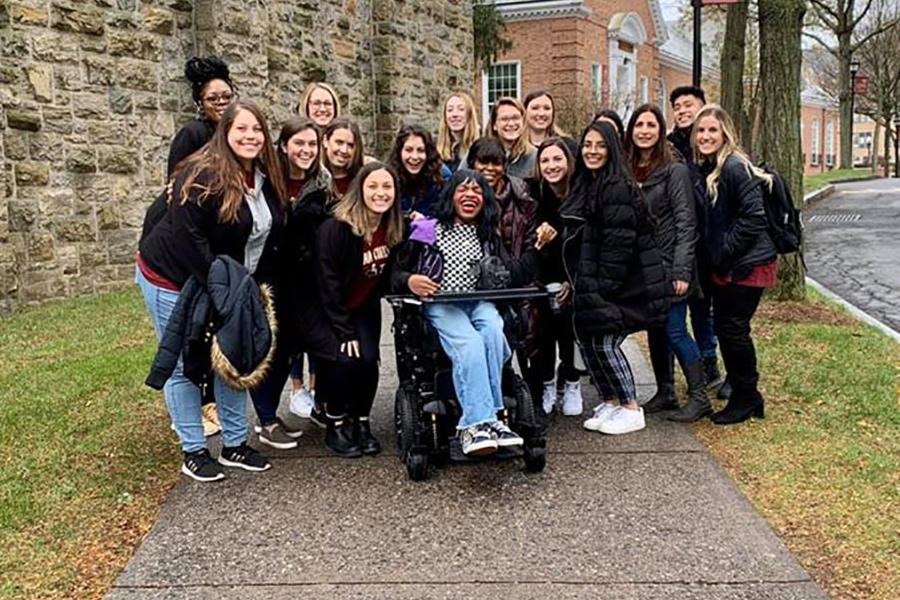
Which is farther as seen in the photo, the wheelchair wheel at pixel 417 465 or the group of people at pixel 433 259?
the wheelchair wheel at pixel 417 465

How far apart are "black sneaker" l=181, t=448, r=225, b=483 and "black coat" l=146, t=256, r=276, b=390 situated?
1.63ft

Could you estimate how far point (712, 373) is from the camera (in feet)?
21.5

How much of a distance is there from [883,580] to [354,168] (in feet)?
10.9

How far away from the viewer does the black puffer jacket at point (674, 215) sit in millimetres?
5488

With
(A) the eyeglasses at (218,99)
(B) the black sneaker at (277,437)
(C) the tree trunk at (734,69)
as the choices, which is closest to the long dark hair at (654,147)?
(A) the eyeglasses at (218,99)

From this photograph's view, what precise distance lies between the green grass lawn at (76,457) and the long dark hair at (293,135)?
1.65 m

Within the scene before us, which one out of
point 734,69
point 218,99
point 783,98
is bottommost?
point 218,99

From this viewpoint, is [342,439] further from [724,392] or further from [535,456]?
[724,392]

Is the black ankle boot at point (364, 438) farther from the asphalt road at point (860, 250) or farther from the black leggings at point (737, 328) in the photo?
the asphalt road at point (860, 250)

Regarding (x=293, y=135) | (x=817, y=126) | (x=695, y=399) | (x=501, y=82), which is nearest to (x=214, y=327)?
(x=293, y=135)

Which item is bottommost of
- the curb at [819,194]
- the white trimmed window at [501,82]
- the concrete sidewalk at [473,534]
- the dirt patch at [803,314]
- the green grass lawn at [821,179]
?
the concrete sidewalk at [473,534]

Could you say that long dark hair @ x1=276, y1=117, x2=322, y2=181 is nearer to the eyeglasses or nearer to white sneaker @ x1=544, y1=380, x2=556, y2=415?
the eyeglasses

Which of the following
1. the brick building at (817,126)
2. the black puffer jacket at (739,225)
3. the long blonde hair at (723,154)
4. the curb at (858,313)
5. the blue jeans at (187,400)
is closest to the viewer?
the blue jeans at (187,400)

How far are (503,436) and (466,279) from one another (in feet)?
2.87
